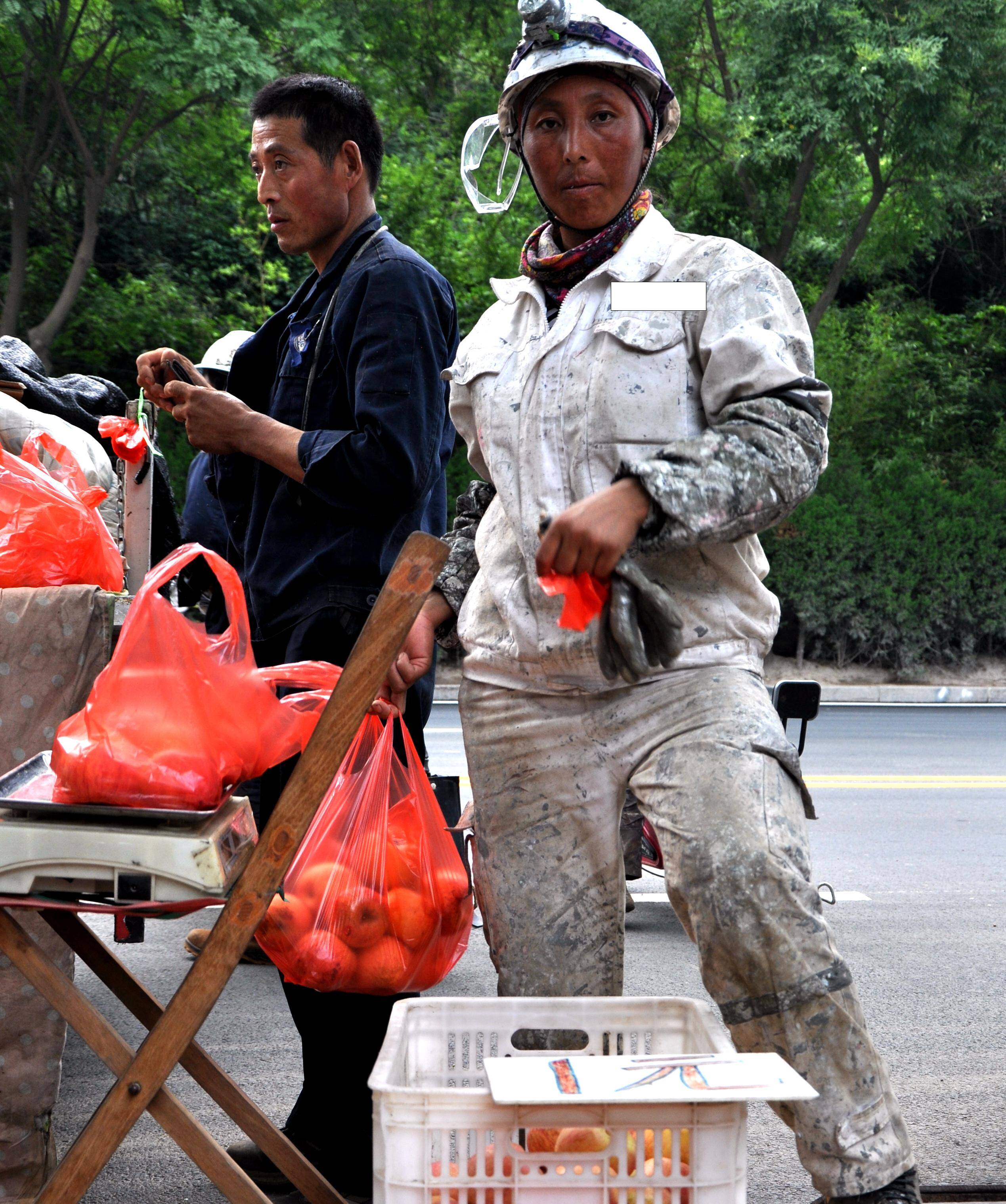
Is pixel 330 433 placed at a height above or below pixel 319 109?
below

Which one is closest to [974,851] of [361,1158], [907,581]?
[361,1158]

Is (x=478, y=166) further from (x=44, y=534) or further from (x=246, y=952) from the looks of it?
(x=246, y=952)

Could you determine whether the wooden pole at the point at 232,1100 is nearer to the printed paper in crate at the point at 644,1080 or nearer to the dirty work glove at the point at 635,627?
the printed paper in crate at the point at 644,1080

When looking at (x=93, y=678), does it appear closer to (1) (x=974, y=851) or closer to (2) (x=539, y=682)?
(2) (x=539, y=682)

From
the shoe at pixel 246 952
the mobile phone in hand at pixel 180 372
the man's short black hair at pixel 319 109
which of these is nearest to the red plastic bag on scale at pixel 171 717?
the mobile phone in hand at pixel 180 372

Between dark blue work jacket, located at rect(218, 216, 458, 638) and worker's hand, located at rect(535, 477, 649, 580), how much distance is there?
952 mm

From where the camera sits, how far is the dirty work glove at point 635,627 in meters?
1.84

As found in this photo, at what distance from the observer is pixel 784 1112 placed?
6.23 ft

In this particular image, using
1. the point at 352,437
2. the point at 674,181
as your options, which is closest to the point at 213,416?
the point at 352,437

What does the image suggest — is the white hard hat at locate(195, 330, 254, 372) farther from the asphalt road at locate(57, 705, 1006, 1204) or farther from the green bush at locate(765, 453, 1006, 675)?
the green bush at locate(765, 453, 1006, 675)

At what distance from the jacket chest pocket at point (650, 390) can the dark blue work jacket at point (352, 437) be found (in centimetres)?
68

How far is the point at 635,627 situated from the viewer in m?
1.85

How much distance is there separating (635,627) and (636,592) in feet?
0.16

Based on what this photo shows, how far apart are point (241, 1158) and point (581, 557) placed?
1648 millimetres
